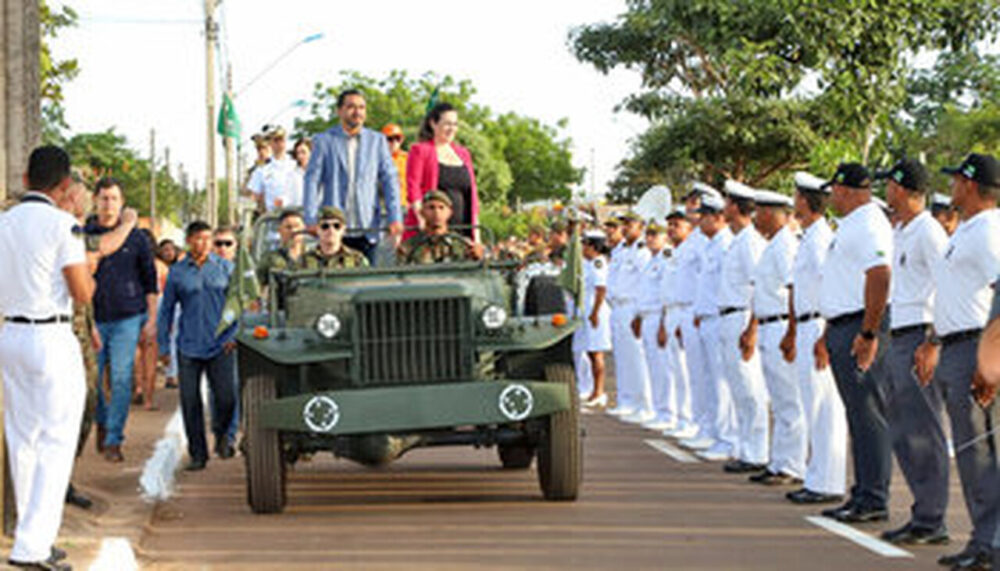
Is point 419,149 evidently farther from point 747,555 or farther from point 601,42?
point 601,42

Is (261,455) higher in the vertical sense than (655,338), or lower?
lower

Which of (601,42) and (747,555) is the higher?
(601,42)

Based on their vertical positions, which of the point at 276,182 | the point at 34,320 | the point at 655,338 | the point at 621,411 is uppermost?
the point at 276,182

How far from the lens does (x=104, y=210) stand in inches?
540

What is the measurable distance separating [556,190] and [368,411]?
4077 inches

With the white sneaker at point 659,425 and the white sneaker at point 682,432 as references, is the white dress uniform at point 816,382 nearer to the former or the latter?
the white sneaker at point 682,432

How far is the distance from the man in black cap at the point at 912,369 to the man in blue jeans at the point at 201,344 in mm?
6051

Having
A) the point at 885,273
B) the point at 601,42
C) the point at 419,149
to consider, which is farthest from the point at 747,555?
the point at 601,42

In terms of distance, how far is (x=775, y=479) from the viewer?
1266 centimetres

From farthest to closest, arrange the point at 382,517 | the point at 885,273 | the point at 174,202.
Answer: the point at 174,202, the point at 382,517, the point at 885,273

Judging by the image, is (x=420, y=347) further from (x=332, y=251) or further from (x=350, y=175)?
(x=350, y=175)

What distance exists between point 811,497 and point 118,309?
5720mm

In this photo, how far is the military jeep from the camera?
10.8 meters

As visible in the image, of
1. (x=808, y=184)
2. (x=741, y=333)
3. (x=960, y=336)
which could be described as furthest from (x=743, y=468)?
(x=960, y=336)
